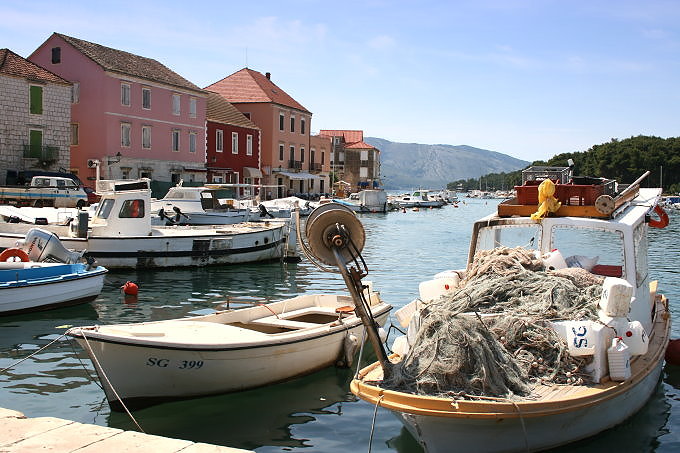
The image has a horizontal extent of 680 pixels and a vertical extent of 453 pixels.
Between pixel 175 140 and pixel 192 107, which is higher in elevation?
pixel 192 107

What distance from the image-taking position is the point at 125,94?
4375 cm

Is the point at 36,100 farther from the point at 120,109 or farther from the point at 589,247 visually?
the point at 589,247

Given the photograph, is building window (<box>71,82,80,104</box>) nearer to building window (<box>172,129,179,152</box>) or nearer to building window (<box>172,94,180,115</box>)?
building window (<box>172,94,180,115</box>)

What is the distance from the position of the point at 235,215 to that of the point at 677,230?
28681 millimetres

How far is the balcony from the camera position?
38375 mm

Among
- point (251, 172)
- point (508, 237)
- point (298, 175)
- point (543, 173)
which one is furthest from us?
point (298, 175)

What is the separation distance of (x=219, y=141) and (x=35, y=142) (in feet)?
56.0

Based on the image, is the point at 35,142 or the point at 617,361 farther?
the point at 35,142

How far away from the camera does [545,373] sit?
711 centimetres

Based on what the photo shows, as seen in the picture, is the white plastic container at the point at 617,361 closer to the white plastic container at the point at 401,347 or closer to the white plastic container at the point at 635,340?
the white plastic container at the point at 635,340

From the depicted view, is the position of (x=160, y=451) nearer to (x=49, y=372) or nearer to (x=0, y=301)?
(x=49, y=372)

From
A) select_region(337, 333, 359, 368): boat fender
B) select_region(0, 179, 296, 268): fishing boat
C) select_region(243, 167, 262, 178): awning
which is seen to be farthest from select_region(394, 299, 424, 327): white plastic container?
select_region(243, 167, 262, 178): awning

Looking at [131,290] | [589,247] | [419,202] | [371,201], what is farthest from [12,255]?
[419,202]

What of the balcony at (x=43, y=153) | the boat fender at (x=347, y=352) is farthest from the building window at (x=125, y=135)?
the boat fender at (x=347, y=352)
